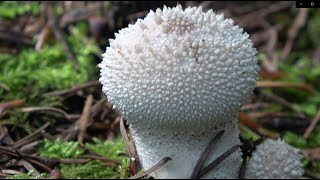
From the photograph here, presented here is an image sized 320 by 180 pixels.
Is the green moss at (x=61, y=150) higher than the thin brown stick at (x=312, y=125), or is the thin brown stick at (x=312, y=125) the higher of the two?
the green moss at (x=61, y=150)

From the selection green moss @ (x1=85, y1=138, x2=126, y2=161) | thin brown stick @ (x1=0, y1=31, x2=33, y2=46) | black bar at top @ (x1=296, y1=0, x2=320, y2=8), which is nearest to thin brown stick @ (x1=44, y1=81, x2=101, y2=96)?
green moss @ (x1=85, y1=138, x2=126, y2=161)

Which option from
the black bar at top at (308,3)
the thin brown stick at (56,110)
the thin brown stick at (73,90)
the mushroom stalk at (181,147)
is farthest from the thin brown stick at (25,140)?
the black bar at top at (308,3)

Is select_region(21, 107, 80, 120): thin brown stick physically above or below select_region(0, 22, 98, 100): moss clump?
below

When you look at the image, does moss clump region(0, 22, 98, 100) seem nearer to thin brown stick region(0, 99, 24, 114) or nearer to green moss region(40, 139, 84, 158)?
thin brown stick region(0, 99, 24, 114)

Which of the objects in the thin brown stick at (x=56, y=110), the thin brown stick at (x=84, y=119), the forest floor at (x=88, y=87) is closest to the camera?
the forest floor at (x=88, y=87)

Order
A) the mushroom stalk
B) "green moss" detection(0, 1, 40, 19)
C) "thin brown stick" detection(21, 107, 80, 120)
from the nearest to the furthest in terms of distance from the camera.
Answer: the mushroom stalk, "thin brown stick" detection(21, 107, 80, 120), "green moss" detection(0, 1, 40, 19)

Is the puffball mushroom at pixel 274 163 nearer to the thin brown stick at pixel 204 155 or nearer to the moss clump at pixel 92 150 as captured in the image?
the thin brown stick at pixel 204 155

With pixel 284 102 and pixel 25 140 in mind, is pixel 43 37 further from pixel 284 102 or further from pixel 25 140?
pixel 284 102
